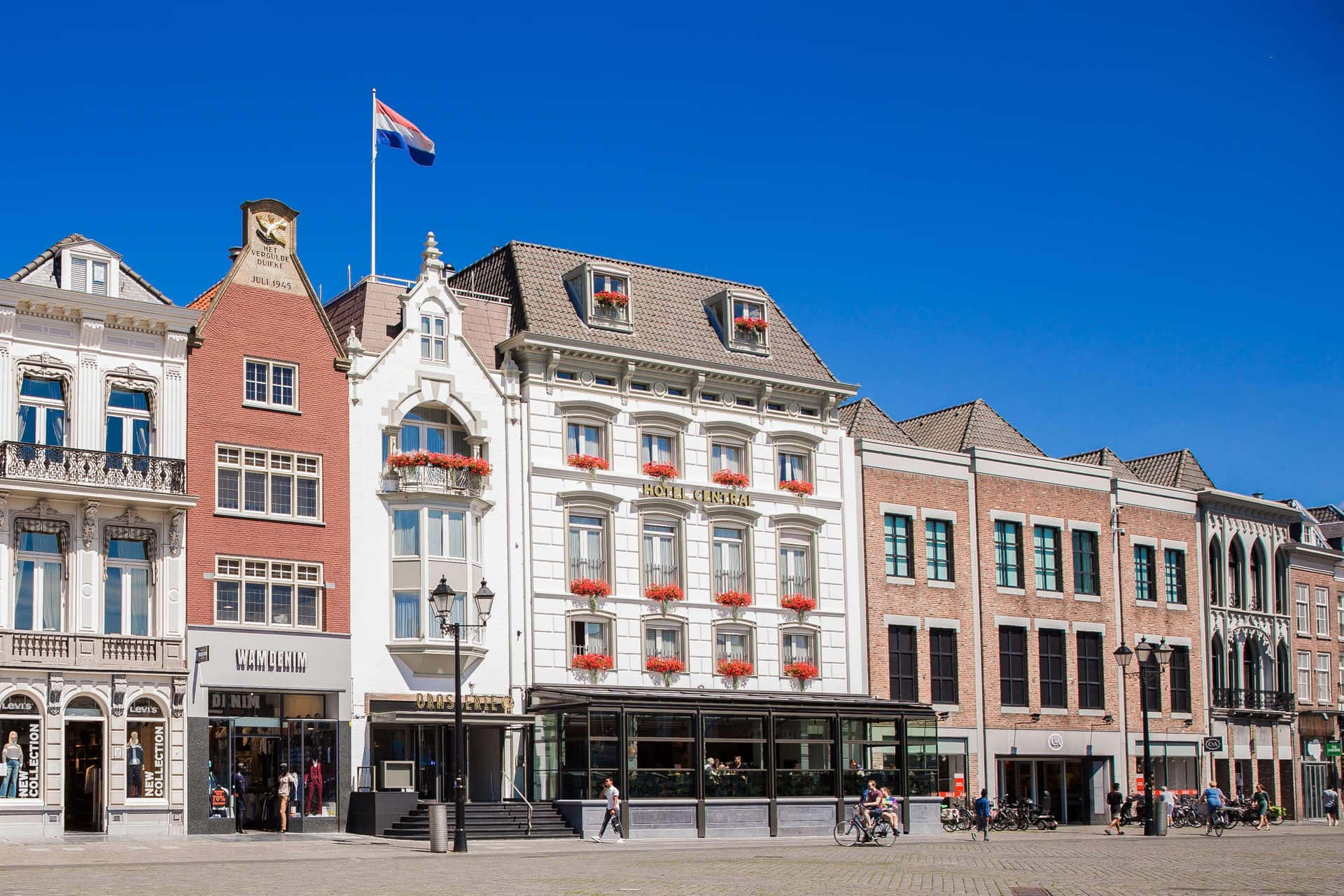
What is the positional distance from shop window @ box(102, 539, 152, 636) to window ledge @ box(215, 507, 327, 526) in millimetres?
2055

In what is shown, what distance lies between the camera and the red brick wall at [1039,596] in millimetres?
56938

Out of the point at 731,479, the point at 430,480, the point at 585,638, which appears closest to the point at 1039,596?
the point at 731,479

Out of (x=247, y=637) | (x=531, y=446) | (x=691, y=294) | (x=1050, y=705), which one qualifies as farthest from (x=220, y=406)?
(x=1050, y=705)

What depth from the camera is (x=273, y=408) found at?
144ft

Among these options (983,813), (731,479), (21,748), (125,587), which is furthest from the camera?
(731,479)

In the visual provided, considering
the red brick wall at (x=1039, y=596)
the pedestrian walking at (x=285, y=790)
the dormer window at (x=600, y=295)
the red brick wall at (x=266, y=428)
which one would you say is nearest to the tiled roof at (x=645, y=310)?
the dormer window at (x=600, y=295)

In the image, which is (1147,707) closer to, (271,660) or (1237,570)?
(1237,570)

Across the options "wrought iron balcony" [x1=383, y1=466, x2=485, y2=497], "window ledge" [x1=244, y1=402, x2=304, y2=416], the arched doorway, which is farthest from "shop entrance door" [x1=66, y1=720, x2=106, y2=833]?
"wrought iron balcony" [x1=383, y1=466, x2=485, y2=497]

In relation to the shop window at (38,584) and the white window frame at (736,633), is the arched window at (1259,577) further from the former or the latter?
the shop window at (38,584)

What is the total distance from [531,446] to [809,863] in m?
18.2

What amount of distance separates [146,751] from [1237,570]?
44.1 metres

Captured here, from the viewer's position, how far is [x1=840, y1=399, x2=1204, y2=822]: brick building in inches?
2174

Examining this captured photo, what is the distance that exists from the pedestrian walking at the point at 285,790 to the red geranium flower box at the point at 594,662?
8.82m

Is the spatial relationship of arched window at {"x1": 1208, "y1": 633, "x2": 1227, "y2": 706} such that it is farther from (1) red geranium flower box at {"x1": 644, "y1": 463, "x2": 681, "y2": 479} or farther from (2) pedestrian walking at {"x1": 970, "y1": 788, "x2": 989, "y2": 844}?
(1) red geranium flower box at {"x1": 644, "y1": 463, "x2": 681, "y2": 479}
